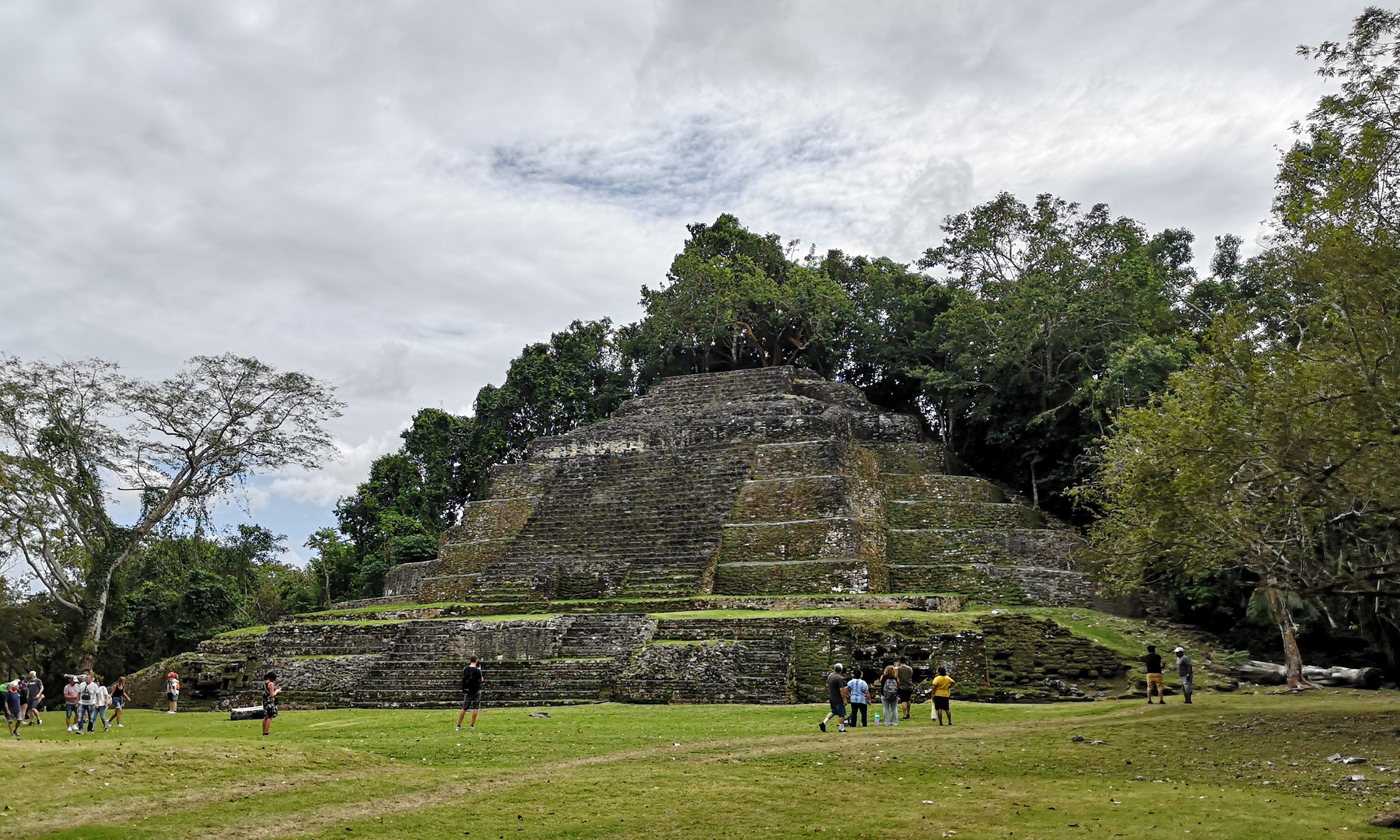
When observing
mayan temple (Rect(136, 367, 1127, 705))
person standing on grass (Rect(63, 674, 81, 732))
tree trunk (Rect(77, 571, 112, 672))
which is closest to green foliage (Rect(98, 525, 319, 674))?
tree trunk (Rect(77, 571, 112, 672))

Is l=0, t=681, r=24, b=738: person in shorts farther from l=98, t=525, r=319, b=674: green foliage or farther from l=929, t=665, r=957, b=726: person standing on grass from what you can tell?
l=929, t=665, r=957, b=726: person standing on grass

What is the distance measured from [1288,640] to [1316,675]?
1.53 m

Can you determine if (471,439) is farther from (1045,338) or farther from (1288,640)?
(1288,640)

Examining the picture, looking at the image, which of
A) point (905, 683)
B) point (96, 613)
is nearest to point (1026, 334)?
point (905, 683)

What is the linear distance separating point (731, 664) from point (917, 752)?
495 centimetres

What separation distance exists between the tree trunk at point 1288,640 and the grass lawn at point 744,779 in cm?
170

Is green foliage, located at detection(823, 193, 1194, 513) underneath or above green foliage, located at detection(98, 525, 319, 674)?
above

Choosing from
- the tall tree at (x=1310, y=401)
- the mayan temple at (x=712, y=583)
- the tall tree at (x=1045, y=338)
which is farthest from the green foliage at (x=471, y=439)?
the tall tree at (x=1310, y=401)

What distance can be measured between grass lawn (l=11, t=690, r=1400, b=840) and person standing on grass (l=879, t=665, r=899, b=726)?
0.29 m

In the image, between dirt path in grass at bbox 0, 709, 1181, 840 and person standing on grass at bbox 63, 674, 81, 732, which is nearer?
dirt path in grass at bbox 0, 709, 1181, 840

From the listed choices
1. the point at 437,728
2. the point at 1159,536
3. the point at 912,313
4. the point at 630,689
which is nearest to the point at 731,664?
the point at 630,689

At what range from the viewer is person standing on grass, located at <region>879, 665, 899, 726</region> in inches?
442

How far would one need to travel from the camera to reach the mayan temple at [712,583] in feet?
45.3

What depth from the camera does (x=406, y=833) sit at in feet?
21.4
